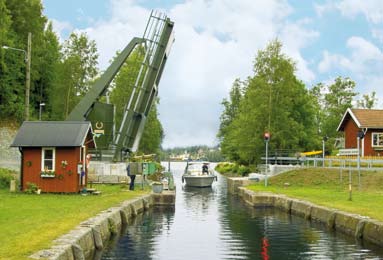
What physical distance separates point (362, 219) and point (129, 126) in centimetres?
2214

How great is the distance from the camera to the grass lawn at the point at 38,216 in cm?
1137

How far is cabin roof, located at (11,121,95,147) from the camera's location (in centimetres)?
2547

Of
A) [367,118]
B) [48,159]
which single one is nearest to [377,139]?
[367,118]

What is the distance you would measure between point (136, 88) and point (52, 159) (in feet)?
39.4

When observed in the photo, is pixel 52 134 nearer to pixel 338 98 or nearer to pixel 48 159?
pixel 48 159

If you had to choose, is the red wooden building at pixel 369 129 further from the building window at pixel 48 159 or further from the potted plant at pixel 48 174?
the potted plant at pixel 48 174

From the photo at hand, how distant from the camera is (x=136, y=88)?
36500mm

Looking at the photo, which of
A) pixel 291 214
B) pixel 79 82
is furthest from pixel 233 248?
pixel 79 82

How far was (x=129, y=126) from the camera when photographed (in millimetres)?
36719

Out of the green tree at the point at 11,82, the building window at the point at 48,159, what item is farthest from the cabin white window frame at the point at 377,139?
the green tree at the point at 11,82

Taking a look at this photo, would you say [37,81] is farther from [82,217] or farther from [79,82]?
[82,217]

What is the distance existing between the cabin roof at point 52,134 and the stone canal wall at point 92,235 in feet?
15.1

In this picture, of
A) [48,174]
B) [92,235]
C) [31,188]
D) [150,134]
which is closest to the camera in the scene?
[92,235]

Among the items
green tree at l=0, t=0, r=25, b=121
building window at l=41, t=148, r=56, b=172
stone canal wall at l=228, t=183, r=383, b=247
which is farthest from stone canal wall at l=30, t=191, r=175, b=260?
green tree at l=0, t=0, r=25, b=121
